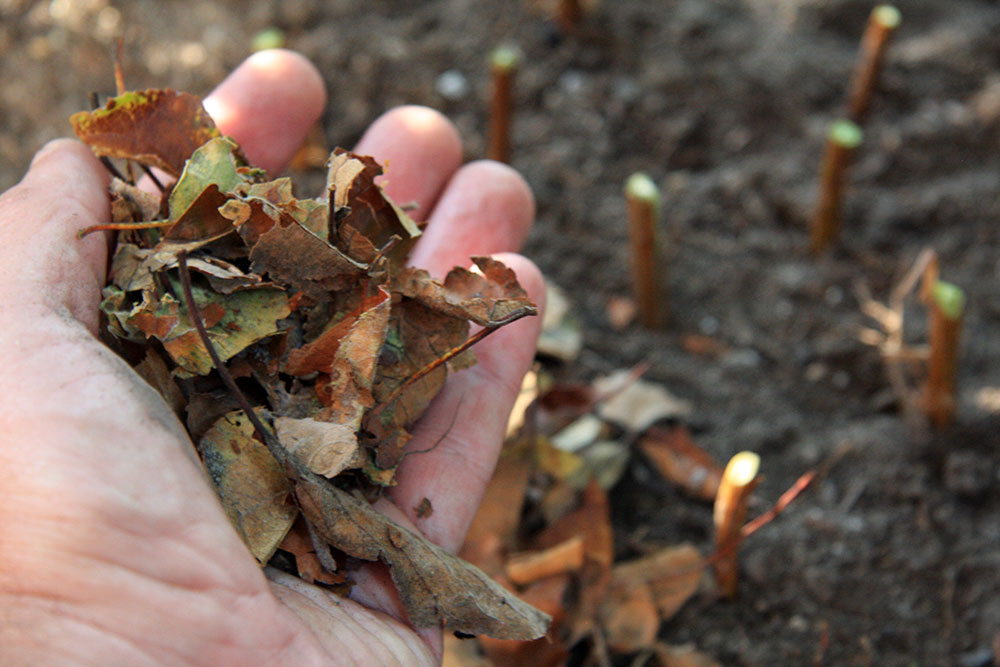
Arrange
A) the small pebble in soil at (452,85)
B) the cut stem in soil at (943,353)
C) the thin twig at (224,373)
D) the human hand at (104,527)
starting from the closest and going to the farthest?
the human hand at (104,527) < the thin twig at (224,373) < the cut stem in soil at (943,353) < the small pebble in soil at (452,85)

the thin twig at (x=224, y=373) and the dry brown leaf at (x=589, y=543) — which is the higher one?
the thin twig at (x=224, y=373)

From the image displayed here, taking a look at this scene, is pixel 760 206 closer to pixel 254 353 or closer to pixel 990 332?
pixel 990 332

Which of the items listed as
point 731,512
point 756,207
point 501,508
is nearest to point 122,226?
point 501,508

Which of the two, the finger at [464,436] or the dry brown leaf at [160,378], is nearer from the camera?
the dry brown leaf at [160,378]

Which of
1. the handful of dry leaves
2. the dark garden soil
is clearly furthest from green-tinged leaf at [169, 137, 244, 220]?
the dark garden soil

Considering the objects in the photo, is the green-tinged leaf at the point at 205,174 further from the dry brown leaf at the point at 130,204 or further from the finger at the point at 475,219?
the finger at the point at 475,219

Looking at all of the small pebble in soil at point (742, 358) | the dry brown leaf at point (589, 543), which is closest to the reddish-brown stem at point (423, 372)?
the dry brown leaf at point (589, 543)

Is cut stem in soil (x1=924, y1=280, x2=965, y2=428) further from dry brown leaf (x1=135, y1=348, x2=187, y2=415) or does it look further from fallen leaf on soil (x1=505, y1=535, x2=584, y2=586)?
dry brown leaf (x1=135, y1=348, x2=187, y2=415)
